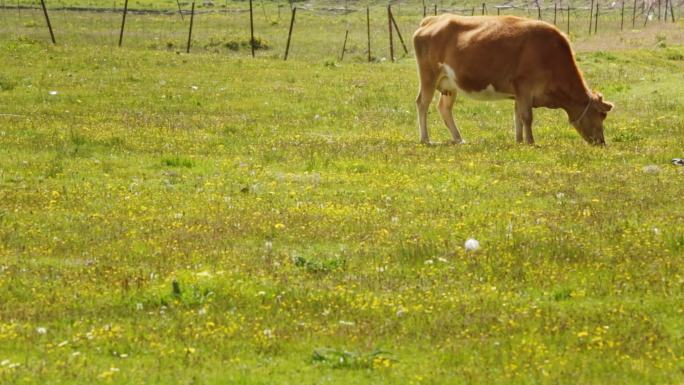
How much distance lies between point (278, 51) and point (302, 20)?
30.3m

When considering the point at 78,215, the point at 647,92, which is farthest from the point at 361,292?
the point at 647,92

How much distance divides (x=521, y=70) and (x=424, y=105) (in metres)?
2.18

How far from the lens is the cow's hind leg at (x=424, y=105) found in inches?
891

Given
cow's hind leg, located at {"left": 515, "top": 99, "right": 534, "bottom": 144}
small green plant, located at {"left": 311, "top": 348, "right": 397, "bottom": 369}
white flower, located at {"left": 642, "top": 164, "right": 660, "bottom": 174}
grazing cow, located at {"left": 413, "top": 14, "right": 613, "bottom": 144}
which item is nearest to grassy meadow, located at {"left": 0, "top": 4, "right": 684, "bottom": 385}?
small green plant, located at {"left": 311, "top": 348, "right": 397, "bottom": 369}

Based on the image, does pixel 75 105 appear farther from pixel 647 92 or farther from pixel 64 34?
pixel 64 34

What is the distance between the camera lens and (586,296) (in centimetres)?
1080

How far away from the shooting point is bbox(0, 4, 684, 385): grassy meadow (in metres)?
9.15

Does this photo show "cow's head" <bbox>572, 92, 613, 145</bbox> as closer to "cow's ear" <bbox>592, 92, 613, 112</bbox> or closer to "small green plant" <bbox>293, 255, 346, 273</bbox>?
"cow's ear" <bbox>592, 92, 613, 112</bbox>

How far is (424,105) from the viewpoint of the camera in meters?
22.8

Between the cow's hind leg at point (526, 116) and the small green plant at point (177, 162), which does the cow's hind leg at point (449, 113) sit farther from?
the small green plant at point (177, 162)

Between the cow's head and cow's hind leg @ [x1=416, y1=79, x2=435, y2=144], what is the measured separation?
2.96m

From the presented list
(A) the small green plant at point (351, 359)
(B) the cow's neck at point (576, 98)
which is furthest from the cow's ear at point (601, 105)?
(A) the small green plant at point (351, 359)

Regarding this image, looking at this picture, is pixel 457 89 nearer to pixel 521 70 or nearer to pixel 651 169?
pixel 521 70

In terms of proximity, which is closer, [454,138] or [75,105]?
[454,138]
